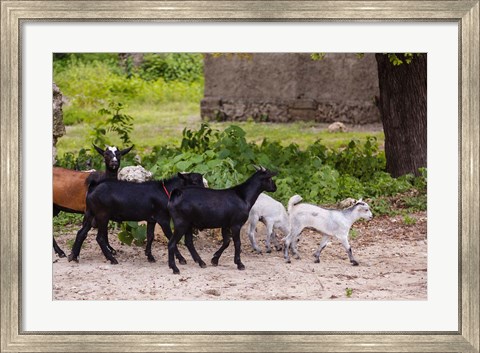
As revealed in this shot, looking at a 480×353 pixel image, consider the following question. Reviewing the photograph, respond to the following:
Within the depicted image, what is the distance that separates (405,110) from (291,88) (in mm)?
5715

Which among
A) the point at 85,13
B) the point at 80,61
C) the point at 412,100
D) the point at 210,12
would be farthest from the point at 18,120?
the point at 80,61

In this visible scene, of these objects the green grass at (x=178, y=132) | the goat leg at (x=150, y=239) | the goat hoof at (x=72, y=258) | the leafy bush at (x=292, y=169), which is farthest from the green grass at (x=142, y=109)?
the goat leg at (x=150, y=239)

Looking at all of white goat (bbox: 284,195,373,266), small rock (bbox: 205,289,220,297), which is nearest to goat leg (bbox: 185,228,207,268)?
small rock (bbox: 205,289,220,297)

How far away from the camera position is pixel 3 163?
798cm

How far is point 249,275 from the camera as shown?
949cm

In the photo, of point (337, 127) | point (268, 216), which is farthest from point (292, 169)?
point (337, 127)

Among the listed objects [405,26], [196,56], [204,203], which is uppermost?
[196,56]

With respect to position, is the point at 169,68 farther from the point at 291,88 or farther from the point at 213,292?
the point at 213,292

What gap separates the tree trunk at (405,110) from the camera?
42.3 ft

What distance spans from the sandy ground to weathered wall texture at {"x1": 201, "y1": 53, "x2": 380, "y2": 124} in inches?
303

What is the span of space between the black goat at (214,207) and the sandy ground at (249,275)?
0.27 m

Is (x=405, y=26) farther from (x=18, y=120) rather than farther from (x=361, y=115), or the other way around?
(x=361, y=115)

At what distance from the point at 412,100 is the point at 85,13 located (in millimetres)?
5885

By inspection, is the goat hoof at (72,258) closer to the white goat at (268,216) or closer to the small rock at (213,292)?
the small rock at (213,292)
